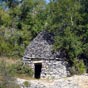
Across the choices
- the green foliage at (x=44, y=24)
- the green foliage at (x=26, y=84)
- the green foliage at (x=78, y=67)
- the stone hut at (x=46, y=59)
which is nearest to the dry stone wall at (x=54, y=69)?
the stone hut at (x=46, y=59)

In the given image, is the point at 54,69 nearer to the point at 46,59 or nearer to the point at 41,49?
the point at 46,59

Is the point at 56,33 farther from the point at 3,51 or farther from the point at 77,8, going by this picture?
the point at 3,51

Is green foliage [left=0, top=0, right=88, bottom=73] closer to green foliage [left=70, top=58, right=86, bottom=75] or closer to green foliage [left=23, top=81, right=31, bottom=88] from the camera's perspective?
green foliage [left=70, top=58, right=86, bottom=75]

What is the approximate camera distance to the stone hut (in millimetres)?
34594

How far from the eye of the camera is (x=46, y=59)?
34781mm

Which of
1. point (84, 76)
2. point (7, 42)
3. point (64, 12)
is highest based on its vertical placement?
point (64, 12)

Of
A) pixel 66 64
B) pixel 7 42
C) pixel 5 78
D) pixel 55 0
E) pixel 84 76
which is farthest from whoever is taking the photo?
pixel 7 42

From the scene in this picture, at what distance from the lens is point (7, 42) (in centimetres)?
4284

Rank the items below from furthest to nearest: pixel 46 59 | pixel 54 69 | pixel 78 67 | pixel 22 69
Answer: pixel 46 59 → pixel 54 69 → pixel 78 67 → pixel 22 69

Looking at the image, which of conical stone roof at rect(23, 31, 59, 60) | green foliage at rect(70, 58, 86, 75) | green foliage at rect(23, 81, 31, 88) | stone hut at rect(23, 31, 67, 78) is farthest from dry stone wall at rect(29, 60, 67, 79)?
green foliage at rect(23, 81, 31, 88)

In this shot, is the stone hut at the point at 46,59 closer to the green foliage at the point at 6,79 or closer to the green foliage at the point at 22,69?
the green foliage at the point at 22,69

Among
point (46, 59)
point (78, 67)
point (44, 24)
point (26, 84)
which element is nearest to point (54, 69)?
point (46, 59)

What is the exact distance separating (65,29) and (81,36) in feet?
5.53

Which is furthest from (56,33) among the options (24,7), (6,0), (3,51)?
(6,0)
